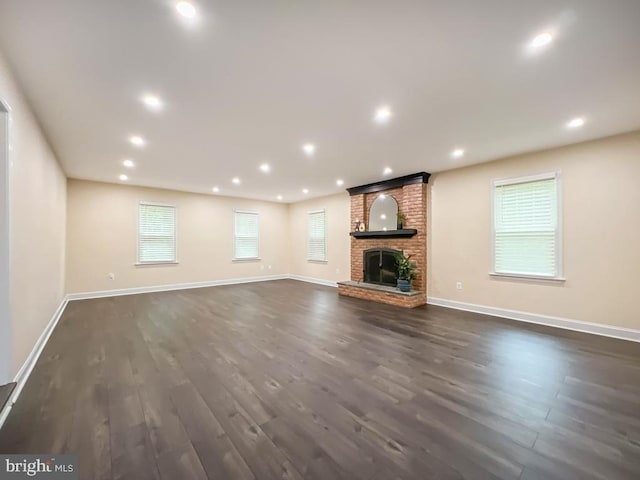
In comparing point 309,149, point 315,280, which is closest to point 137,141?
point 309,149

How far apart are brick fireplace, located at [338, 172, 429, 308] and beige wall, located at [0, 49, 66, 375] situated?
200 inches

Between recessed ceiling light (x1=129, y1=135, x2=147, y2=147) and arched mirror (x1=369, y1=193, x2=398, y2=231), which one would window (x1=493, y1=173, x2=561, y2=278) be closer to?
arched mirror (x1=369, y1=193, x2=398, y2=231)

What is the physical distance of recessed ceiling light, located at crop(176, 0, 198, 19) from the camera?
1562mm

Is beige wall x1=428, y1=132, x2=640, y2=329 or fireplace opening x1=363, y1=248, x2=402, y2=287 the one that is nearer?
beige wall x1=428, y1=132, x2=640, y2=329

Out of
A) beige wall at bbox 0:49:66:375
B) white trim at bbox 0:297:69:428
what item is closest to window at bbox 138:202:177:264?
white trim at bbox 0:297:69:428

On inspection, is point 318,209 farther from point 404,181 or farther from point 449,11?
point 449,11

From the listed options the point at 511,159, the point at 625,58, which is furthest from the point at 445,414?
the point at 511,159

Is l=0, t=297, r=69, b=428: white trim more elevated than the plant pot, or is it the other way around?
the plant pot

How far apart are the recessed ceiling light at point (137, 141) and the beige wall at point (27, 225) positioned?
0.91 m

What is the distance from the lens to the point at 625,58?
2062mm

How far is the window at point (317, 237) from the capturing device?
810 cm

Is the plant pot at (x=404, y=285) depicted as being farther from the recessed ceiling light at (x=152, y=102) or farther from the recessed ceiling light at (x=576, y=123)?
the recessed ceiling light at (x=152, y=102)

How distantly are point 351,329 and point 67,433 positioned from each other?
117 inches

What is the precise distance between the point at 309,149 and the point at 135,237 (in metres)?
5.13
